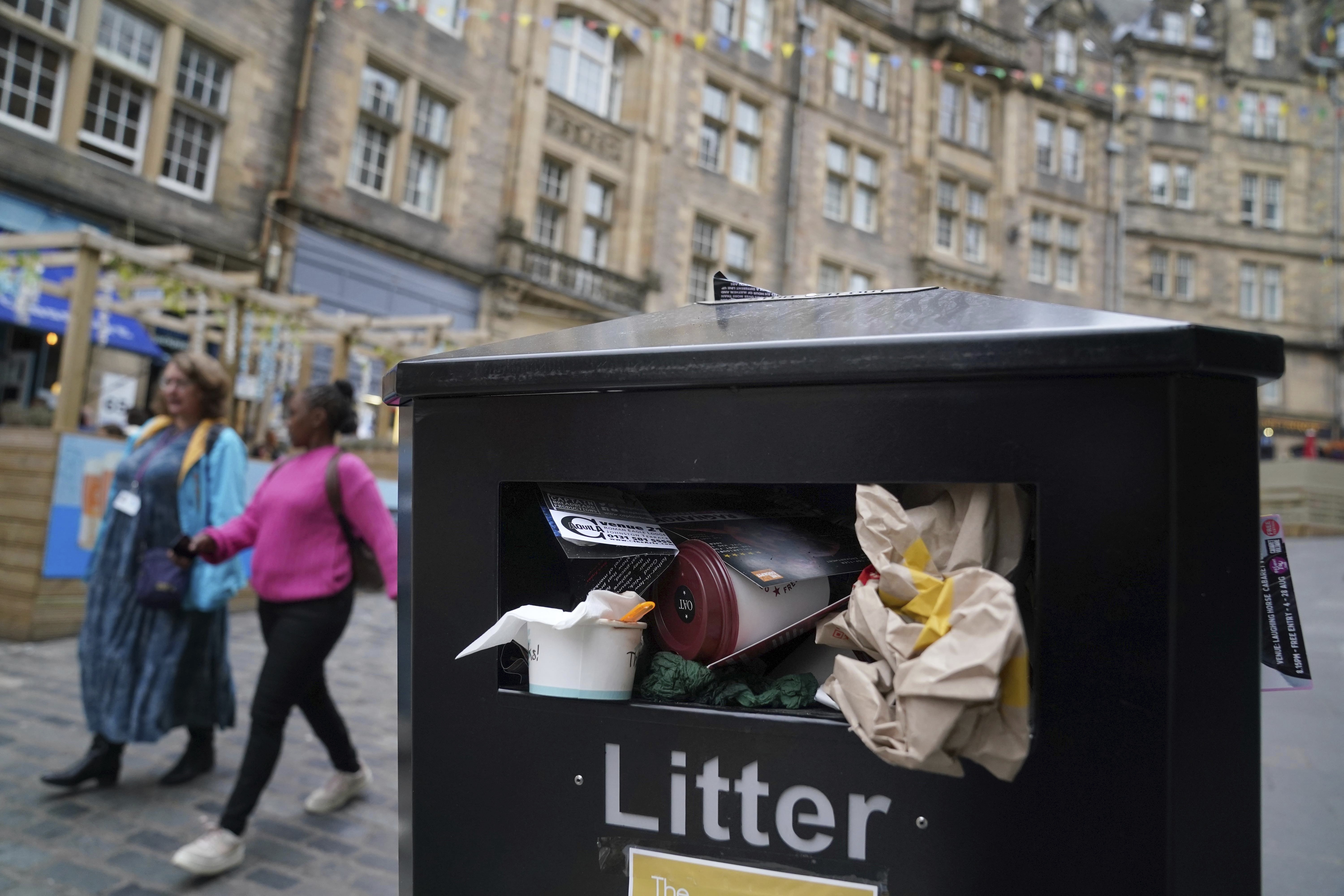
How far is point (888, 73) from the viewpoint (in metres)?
20.9

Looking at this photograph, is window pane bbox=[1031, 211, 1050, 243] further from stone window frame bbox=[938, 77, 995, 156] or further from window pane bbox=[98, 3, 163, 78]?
window pane bbox=[98, 3, 163, 78]

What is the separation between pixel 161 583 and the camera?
3.42 meters

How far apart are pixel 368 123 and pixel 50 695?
9.90 m

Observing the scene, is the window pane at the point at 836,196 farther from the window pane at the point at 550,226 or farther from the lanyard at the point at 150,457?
the lanyard at the point at 150,457

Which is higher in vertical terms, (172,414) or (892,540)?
(172,414)

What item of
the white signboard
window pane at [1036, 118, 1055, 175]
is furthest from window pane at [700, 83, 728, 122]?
the white signboard

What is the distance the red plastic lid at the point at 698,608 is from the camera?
1201 millimetres

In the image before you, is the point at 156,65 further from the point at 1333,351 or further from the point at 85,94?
the point at 1333,351

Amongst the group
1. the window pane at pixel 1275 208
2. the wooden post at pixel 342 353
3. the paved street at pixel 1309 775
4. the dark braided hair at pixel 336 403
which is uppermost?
the window pane at pixel 1275 208

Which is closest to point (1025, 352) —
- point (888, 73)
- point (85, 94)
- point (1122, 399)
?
point (1122, 399)

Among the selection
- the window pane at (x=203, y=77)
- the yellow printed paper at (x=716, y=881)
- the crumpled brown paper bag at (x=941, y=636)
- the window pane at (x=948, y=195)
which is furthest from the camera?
the window pane at (x=948, y=195)

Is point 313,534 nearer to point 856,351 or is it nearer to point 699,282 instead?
point 856,351

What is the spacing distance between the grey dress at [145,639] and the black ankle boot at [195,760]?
5 cm

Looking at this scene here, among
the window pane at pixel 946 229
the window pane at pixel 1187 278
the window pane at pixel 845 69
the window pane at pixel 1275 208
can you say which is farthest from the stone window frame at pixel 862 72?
the window pane at pixel 1275 208
